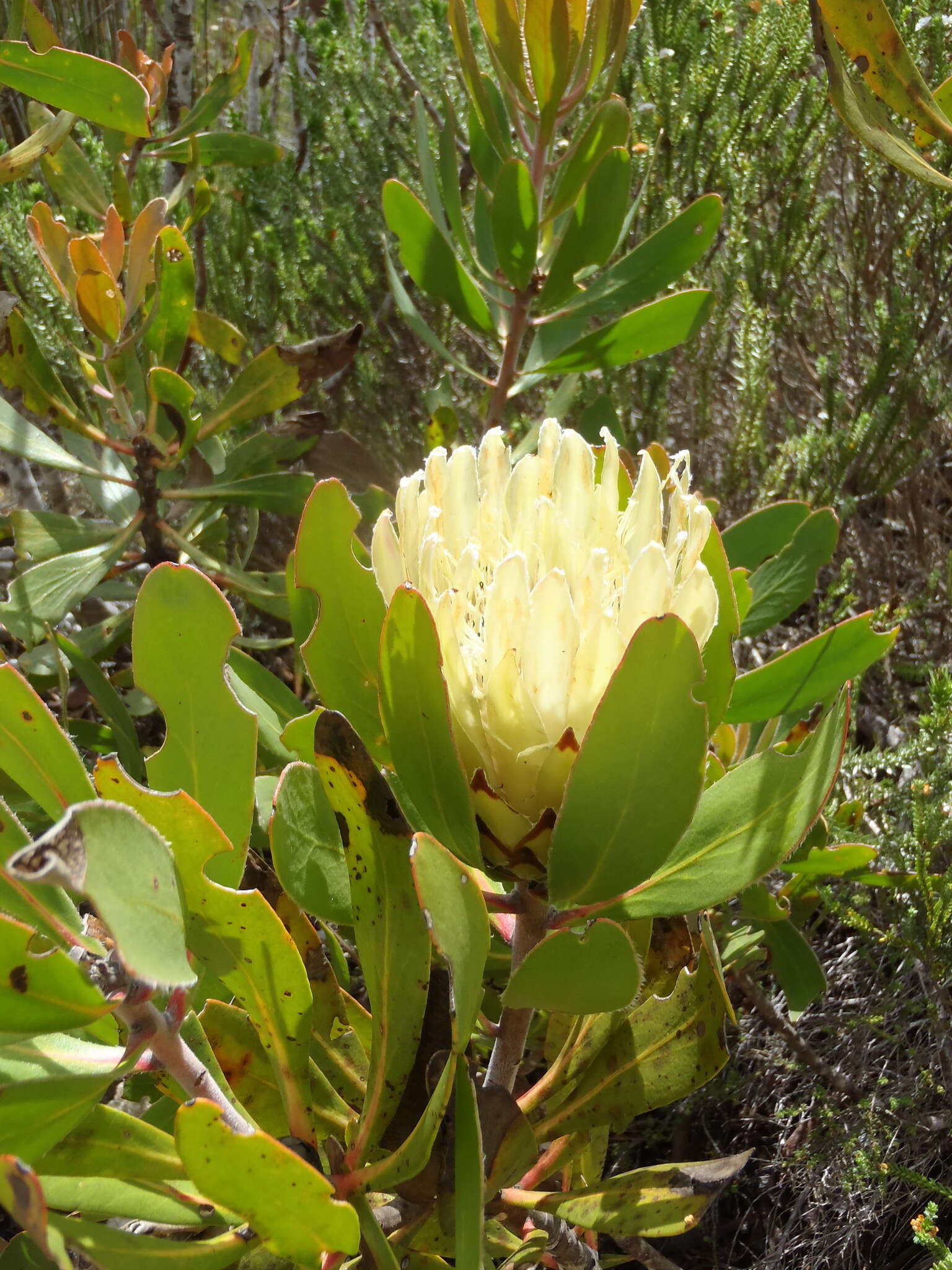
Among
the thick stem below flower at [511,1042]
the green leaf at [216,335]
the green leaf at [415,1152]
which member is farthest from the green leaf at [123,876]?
the green leaf at [216,335]

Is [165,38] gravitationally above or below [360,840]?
above

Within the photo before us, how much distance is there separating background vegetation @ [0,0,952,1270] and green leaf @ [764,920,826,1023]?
0.12 m

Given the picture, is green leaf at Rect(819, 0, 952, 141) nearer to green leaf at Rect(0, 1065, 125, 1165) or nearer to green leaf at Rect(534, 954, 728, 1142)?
green leaf at Rect(534, 954, 728, 1142)

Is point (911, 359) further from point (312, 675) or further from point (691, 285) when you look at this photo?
point (312, 675)

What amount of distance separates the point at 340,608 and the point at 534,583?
0.14 meters

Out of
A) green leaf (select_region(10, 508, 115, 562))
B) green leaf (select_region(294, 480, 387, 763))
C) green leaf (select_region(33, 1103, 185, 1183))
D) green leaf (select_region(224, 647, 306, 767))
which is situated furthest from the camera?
green leaf (select_region(10, 508, 115, 562))

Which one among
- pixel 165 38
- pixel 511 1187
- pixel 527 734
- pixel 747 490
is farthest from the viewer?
pixel 165 38

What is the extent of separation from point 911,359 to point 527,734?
5.62 feet

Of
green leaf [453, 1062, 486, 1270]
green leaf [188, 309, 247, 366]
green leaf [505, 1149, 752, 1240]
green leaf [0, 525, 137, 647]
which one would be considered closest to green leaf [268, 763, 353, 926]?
green leaf [453, 1062, 486, 1270]

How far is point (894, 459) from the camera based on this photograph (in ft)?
6.75

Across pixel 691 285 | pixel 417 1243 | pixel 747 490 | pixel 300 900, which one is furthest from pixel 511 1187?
pixel 691 285

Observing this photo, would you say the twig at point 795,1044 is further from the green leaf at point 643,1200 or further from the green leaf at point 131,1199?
the green leaf at point 131,1199

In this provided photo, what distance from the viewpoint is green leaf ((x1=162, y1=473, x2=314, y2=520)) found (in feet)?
5.08

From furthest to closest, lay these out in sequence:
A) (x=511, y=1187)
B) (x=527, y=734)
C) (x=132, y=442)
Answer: (x=132, y=442)
(x=511, y=1187)
(x=527, y=734)
